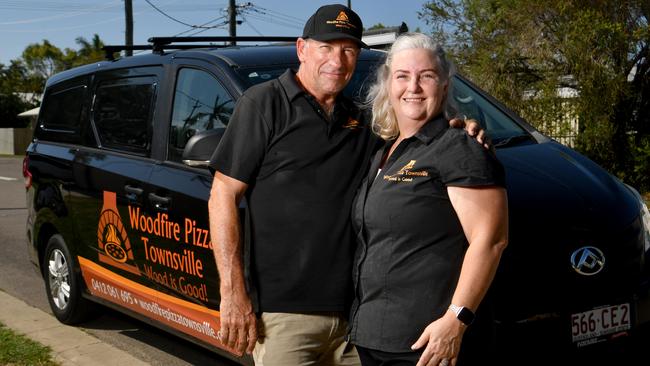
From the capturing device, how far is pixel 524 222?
12.0 feet

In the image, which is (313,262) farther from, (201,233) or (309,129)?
(201,233)

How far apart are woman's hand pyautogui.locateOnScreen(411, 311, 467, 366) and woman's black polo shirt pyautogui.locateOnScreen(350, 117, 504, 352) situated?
0.04 metres

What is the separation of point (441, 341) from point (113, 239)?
3.12 m

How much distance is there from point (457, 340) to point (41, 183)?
4445 mm

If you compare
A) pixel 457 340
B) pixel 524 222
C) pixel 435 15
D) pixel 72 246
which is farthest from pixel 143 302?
pixel 435 15

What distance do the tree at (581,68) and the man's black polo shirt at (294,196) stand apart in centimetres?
989

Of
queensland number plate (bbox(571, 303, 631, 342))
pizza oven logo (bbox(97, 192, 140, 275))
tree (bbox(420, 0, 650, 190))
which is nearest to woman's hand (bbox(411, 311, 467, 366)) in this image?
queensland number plate (bbox(571, 303, 631, 342))

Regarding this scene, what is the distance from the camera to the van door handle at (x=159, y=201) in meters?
4.50

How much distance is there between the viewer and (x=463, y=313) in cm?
239

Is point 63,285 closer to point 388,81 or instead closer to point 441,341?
point 388,81

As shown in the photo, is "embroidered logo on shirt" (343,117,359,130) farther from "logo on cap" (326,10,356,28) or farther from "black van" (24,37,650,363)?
"black van" (24,37,650,363)

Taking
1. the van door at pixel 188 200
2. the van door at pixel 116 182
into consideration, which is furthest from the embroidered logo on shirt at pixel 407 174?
the van door at pixel 116 182

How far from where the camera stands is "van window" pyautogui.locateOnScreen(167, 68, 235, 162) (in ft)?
14.6

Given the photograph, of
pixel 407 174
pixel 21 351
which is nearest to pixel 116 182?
pixel 21 351
